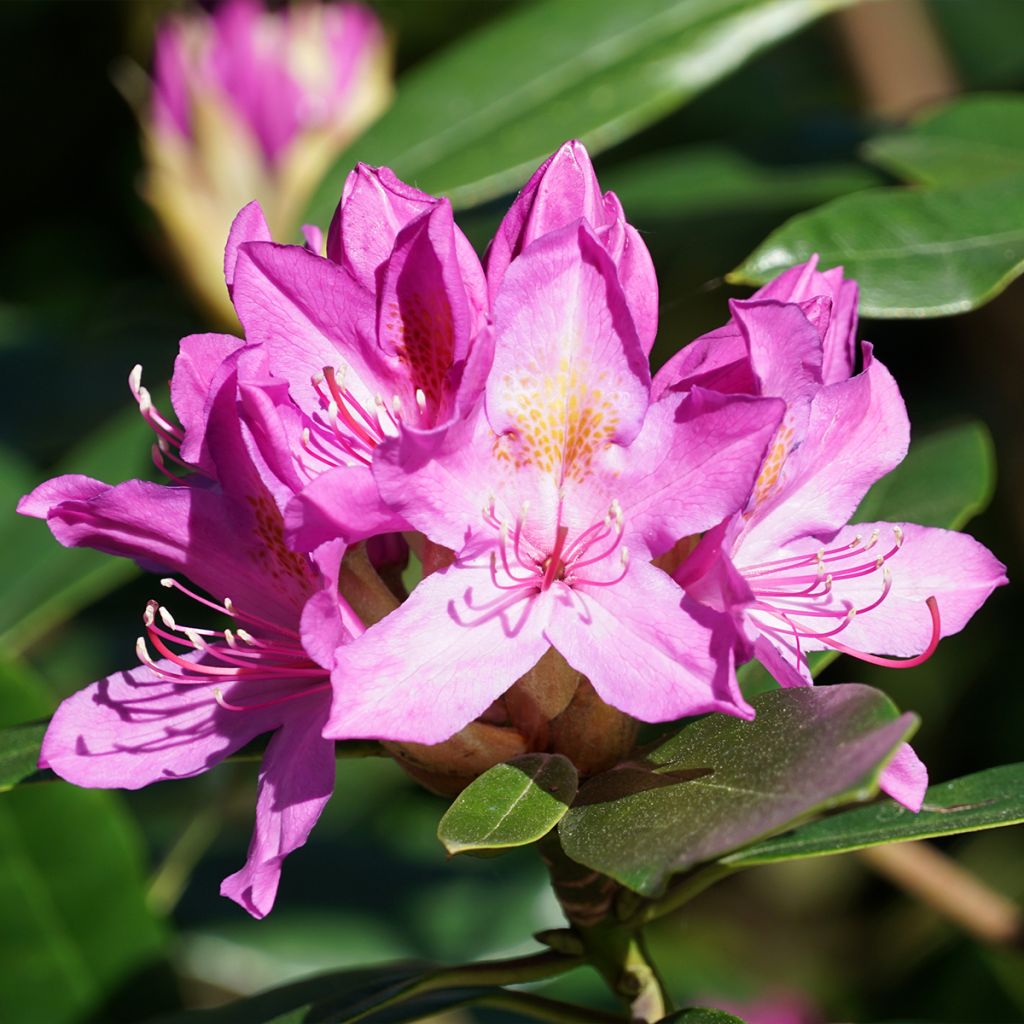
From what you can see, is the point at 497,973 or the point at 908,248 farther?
the point at 908,248

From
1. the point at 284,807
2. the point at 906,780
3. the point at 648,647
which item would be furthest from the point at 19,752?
the point at 906,780

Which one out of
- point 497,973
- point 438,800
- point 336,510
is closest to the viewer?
point 336,510

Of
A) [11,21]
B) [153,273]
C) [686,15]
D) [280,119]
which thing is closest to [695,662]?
[686,15]

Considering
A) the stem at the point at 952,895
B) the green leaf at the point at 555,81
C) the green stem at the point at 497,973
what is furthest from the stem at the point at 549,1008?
the green leaf at the point at 555,81

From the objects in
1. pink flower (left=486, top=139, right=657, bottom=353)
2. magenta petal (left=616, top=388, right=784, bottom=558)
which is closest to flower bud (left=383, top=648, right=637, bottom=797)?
magenta petal (left=616, top=388, right=784, bottom=558)

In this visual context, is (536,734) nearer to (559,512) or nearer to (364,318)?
(559,512)
